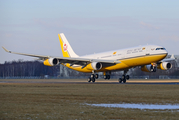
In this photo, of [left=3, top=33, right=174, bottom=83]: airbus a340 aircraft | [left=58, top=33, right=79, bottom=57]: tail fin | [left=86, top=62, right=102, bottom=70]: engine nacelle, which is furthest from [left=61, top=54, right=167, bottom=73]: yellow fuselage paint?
[left=58, top=33, right=79, bottom=57]: tail fin

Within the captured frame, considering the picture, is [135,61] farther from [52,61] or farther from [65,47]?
[65,47]

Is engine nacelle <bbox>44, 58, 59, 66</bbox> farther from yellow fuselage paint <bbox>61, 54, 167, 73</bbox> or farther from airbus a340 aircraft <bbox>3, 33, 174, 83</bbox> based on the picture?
yellow fuselage paint <bbox>61, 54, 167, 73</bbox>

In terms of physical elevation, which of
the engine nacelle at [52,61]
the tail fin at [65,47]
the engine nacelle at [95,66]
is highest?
the tail fin at [65,47]

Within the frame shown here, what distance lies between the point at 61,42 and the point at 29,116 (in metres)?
60.9

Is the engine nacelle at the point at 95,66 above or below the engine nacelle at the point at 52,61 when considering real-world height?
below

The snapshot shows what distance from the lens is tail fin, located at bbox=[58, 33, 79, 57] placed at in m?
71.4

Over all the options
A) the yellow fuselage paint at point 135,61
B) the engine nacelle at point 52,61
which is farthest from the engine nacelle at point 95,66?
the engine nacelle at point 52,61

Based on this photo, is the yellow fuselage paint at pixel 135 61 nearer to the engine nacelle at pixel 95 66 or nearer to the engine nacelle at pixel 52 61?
the engine nacelle at pixel 95 66

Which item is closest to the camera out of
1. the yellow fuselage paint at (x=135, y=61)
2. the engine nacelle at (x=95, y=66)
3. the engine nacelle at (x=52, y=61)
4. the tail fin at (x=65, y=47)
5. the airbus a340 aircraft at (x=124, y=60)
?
the yellow fuselage paint at (x=135, y=61)

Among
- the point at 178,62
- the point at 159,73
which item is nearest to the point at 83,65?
the point at 159,73

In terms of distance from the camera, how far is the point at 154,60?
50469 mm

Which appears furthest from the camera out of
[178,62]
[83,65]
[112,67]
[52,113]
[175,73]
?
[178,62]

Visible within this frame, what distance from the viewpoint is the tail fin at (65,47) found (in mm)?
71381

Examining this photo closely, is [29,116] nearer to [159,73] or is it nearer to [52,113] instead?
[52,113]
